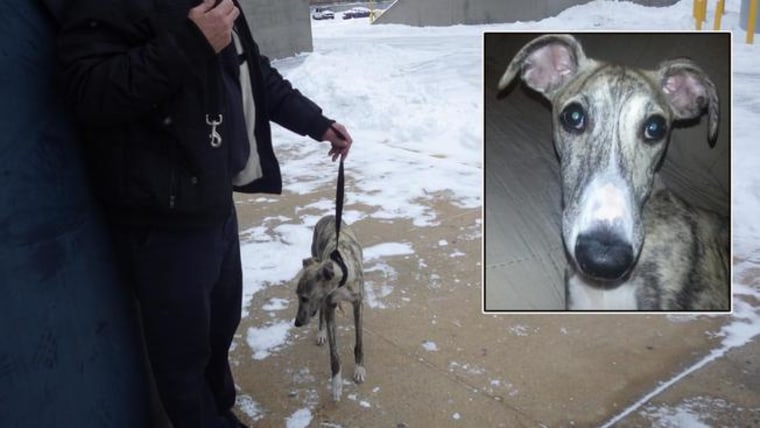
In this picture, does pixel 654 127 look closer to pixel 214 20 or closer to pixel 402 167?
pixel 214 20

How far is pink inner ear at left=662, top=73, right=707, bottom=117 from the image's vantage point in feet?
5.56

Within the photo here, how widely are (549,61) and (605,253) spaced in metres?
0.52

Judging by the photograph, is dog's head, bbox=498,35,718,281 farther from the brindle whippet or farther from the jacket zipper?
the brindle whippet

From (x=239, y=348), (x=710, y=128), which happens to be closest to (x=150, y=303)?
(x=239, y=348)

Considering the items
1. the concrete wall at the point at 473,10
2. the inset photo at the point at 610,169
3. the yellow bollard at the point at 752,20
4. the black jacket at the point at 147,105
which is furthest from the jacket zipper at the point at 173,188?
the concrete wall at the point at 473,10

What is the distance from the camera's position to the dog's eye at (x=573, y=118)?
5.63 ft

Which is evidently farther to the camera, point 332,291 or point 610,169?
point 332,291

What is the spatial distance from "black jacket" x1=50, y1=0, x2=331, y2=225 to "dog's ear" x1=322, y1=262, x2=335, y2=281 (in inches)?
30.6

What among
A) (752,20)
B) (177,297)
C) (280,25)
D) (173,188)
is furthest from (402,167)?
(280,25)

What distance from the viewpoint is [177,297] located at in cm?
202

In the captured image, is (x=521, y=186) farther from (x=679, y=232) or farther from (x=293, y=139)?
(x=293, y=139)

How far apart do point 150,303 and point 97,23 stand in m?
0.81

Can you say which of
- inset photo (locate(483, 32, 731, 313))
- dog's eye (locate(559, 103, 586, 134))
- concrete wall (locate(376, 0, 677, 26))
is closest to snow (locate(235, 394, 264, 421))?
inset photo (locate(483, 32, 731, 313))

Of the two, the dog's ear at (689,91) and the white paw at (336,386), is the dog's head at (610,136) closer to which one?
the dog's ear at (689,91)
